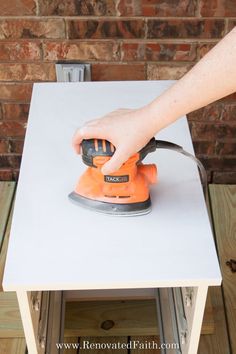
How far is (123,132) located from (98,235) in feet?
0.70

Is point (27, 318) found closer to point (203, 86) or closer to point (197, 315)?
point (197, 315)

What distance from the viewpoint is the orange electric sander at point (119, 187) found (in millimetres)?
1018


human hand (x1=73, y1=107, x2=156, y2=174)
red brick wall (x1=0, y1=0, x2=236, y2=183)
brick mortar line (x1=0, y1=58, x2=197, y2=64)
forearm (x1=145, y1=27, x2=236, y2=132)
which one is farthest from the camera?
brick mortar line (x1=0, y1=58, x2=197, y2=64)

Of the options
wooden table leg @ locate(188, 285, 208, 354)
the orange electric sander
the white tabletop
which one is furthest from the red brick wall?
wooden table leg @ locate(188, 285, 208, 354)

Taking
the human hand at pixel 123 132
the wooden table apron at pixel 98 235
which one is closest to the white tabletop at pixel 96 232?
the wooden table apron at pixel 98 235

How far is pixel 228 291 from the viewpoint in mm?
1531

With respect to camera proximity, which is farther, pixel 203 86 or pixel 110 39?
pixel 110 39

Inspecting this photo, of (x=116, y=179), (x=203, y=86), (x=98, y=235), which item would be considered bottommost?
(x=98, y=235)

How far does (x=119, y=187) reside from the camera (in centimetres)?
104

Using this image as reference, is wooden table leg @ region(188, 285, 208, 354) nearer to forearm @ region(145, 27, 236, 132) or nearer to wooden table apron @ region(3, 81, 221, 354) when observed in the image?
wooden table apron @ region(3, 81, 221, 354)

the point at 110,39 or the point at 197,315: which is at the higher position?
the point at 110,39

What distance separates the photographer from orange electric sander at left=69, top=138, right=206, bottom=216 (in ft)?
3.34

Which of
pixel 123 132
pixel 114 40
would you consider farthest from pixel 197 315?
pixel 114 40

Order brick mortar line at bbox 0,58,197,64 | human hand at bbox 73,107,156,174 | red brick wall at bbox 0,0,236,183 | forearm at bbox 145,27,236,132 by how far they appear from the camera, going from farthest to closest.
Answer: brick mortar line at bbox 0,58,197,64 → red brick wall at bbox 0,0,236,183 → human hand at bbox 73,107,156,174 → forearm at bbox 145,27,236,132
